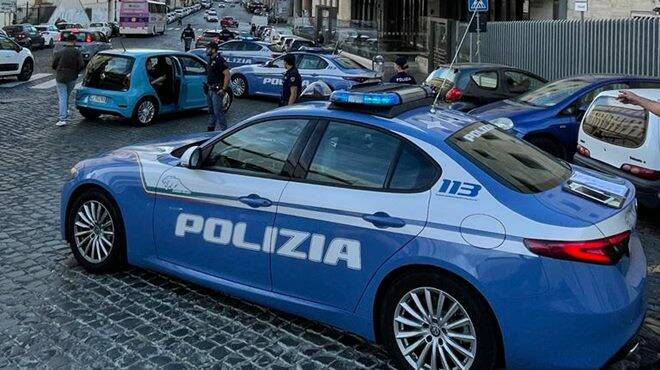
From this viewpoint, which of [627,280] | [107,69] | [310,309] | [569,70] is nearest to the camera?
[627,280]

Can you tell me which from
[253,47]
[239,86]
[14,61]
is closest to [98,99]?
[239,86]

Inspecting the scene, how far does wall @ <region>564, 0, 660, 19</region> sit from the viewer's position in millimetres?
17814

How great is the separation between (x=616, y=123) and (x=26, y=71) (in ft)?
61.3

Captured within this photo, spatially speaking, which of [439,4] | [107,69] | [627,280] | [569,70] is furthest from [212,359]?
[439,4]

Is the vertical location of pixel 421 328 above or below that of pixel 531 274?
below

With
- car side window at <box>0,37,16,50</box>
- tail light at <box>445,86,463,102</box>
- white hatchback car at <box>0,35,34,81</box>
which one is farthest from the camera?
car side window at <box>0,37,16,50</box>

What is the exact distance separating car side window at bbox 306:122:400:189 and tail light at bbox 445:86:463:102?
7.83 meters

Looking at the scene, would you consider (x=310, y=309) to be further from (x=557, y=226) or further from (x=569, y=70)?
(x=569, y=70)

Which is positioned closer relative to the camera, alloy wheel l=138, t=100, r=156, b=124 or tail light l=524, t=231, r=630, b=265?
tail light l=524, t=231, r=630, b=265

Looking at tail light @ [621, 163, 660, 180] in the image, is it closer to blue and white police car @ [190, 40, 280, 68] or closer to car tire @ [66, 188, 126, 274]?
car tire @ [66, 188, 126, 274]

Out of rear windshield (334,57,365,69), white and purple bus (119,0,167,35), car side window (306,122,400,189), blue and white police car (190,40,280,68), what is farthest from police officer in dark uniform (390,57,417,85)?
white and purple bus (119,0,167,35)

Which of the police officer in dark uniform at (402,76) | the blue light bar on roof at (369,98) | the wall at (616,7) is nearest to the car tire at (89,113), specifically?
the police officer in dark uniform at (402,76)

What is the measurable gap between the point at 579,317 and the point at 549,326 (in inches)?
6.0

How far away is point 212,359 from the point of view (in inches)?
156
